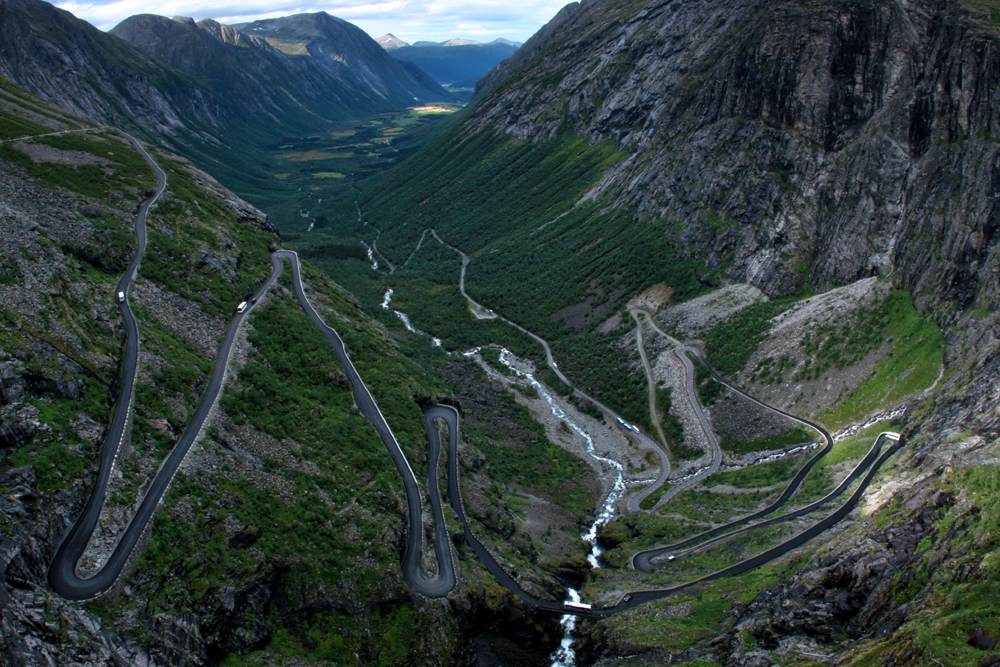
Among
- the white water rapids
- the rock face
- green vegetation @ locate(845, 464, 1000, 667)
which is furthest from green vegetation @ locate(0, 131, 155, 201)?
green vegetation @ locate(845, 464, 1000, 667)

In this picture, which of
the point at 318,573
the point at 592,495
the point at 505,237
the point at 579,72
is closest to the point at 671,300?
the point at 592,495

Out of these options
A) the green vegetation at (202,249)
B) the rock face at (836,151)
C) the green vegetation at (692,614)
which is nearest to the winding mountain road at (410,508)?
the green vegetation at (692,614)

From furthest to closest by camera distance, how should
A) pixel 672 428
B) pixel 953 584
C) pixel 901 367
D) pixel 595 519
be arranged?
pixel 672 428 → pixel 595 519 → pixel 901 367 → pixel 953 584

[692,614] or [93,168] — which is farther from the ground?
[93,168]

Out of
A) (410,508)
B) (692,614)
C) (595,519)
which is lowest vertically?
(410,508)

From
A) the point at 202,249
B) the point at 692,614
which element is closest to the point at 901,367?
the point at 692,614

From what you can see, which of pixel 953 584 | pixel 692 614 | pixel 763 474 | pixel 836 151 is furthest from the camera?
pixel 836 151

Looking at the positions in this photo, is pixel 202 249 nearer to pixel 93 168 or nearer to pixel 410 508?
pixel 93 168

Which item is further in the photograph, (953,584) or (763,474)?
(763,474)

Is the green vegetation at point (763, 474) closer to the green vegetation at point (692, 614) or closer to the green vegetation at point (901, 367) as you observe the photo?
the green vegetation at point (901, 367)

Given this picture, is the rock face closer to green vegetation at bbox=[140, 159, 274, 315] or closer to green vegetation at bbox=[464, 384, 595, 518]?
green vegetation at bbox=[464, 384, 595, 518]
